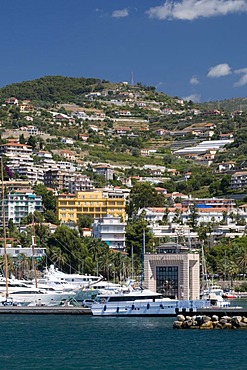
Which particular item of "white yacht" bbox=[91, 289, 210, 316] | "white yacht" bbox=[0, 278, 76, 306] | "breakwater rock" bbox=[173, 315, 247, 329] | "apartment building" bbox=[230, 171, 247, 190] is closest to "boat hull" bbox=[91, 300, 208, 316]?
"white yacht" bbox=[91, 289, 210, 316]

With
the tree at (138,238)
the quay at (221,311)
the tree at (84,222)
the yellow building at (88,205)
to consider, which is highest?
the yellow building at (88,205)

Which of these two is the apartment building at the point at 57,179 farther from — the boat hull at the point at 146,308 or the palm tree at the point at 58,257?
the boat hull at the point at 146,308

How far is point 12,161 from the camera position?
169750mm

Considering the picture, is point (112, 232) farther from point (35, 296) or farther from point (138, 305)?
point (138, 305)

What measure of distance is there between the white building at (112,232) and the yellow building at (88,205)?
1307 centimetres

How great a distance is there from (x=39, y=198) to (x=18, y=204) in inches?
132

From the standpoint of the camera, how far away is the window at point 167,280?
7475cm

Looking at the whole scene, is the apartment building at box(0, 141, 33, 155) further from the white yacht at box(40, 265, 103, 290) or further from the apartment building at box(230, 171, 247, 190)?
the white yacht at box(40, 265, 103, 290)

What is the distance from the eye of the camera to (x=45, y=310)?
246ft

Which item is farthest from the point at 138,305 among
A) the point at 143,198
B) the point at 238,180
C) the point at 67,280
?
the point at 238,180

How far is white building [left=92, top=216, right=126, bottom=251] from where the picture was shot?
4835 inches

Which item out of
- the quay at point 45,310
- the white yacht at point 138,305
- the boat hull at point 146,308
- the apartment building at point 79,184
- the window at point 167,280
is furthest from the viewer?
the apartment building at point 79,184

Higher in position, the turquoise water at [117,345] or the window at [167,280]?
the window at [167,280]

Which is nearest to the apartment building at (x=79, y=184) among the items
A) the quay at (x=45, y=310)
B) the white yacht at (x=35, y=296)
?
the white yacht at (x=35, y=296)
